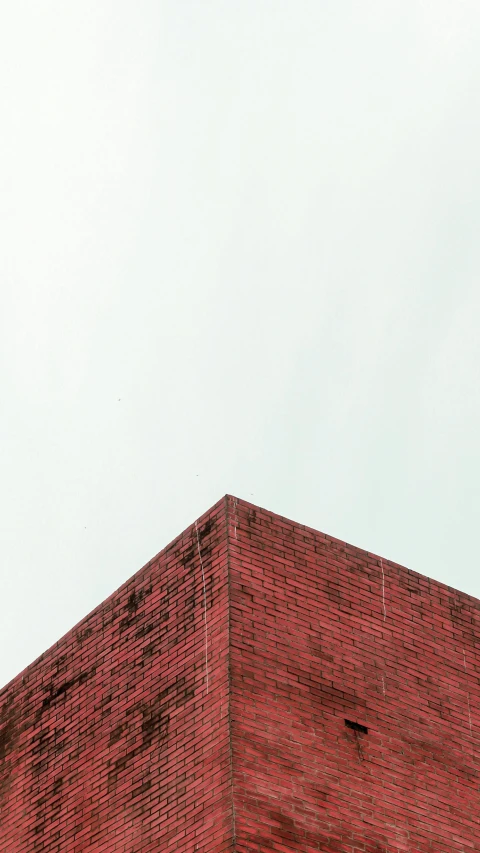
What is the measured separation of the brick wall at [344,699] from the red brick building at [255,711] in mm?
17

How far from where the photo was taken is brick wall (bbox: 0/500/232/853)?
485 inches

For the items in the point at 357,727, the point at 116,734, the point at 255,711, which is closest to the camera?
the point at 255,711

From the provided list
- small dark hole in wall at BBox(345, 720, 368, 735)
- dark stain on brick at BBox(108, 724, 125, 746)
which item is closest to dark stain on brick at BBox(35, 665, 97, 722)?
dark stain on brick at BBox(108, 724, 125, 746)

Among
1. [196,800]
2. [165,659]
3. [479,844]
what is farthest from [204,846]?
[479,844]

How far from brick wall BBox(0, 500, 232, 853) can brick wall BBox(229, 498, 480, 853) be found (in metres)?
0.31

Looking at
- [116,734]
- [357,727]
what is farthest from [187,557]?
[357,727]

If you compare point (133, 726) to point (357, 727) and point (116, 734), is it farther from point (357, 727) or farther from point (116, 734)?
point (357, 727)

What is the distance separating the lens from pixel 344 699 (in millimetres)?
13188

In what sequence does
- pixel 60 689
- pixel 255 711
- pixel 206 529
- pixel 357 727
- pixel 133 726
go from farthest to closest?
pixel 60 689, pixel 206 529, pixel 133 726, pixel 357 727, pixel 255 711

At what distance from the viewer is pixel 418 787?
43.3 ft

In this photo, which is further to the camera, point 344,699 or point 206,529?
point 206,529

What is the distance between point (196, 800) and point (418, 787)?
2.43 metres

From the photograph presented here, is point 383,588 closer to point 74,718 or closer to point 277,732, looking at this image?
point 277,732

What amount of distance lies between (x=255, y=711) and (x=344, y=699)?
47.5 inches
